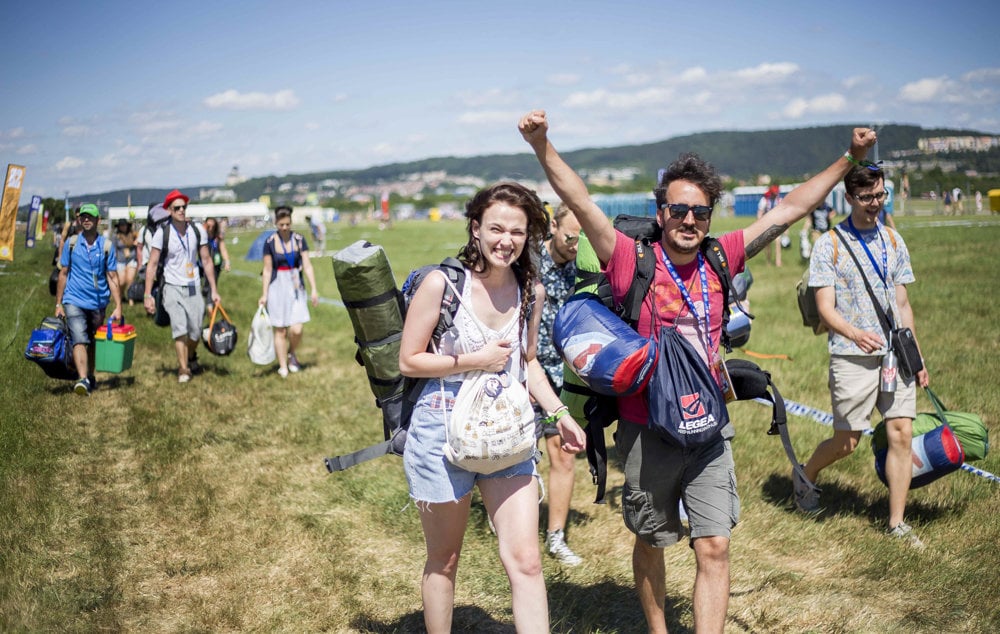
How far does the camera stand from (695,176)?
3.39 metres

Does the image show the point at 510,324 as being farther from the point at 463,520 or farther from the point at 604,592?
the point at 604,592

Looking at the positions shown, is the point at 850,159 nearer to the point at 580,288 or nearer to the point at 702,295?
the point at 702,295

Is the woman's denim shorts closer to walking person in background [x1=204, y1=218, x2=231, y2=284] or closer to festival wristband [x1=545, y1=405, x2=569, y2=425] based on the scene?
festival wristband [x1=545, y1=405, x2=569, y2=425]

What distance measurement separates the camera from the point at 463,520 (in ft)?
10.8

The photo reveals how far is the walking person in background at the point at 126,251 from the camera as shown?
617 inches

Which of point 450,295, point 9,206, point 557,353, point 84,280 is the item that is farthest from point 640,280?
point 9,206

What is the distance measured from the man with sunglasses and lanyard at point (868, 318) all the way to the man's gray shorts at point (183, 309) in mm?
7106

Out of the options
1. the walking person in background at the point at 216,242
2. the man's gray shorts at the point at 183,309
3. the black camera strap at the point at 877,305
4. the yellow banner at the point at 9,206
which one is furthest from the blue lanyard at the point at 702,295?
the walking person in background at the point at 216,242

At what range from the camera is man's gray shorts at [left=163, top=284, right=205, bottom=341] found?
9.44 metres

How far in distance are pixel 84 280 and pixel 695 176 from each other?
300 inches

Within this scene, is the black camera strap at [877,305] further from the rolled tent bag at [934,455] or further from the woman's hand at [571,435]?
the woman's hand at [571,435]

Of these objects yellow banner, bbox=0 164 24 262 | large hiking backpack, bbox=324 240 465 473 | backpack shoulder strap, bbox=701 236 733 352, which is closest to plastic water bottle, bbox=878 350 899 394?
backpack shoulder strap, bbox=701 236 733 352

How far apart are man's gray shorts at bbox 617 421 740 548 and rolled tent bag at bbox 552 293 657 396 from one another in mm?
368

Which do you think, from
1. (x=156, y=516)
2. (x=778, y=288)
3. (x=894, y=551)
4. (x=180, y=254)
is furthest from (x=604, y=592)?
(x=778, y=288)
